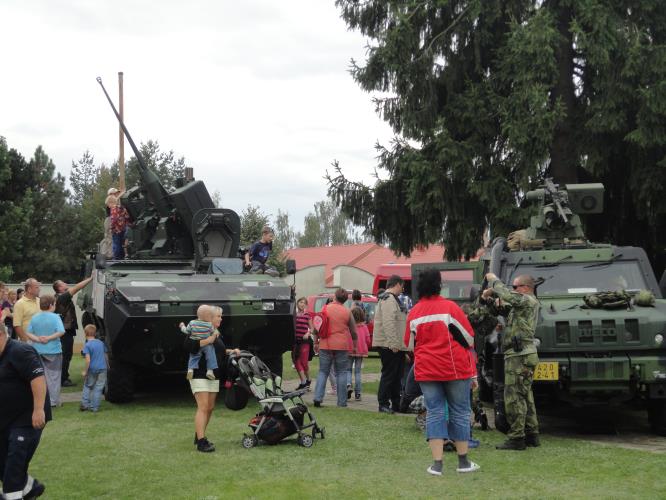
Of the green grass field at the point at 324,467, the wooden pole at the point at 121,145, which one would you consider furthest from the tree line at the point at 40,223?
the green grass field at the point at 324,467

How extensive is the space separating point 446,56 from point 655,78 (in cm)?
447

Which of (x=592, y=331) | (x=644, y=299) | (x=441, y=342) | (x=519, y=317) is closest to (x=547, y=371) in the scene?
(x=592, y=331)

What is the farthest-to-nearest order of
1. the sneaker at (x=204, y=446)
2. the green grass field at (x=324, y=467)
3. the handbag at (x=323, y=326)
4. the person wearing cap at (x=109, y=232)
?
the person wearing cap at (x=109, y=232) → the handbag at (x=323, y=326) → the sneaker at (x=204, y=446) → the green grass field at (x=324, y=467)

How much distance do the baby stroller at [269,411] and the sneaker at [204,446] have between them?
1.37 ft

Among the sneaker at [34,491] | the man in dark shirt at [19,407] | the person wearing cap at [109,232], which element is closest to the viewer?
the man in dark shirt at [19,407]

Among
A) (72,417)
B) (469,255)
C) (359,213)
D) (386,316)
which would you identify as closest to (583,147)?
(469,255)

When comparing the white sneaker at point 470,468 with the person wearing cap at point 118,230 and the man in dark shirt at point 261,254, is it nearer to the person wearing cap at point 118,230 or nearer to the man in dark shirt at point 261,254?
the man in dark shirt at point 261,254

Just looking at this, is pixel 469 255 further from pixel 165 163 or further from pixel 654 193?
pixel 165 163

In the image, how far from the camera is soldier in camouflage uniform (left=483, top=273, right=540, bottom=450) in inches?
356

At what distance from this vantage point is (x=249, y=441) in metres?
9.51

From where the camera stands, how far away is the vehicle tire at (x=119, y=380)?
13.3 meters

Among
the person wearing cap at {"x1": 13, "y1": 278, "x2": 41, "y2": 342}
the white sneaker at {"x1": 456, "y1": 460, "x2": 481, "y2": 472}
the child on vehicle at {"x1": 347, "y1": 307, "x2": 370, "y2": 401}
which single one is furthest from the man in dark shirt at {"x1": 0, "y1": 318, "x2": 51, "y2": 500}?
the child on vehicle at {"x1": 347, "y1": 307, "x2": 370, "y2": 401}

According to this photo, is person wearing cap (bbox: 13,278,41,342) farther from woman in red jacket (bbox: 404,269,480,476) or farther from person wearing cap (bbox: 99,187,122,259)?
woman in red jacket (bbox: 404,269,480,476)

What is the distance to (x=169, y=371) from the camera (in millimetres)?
13164
